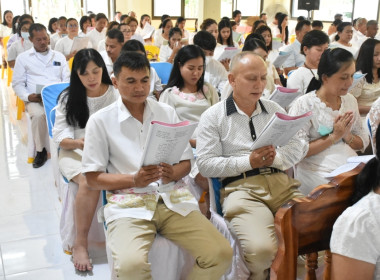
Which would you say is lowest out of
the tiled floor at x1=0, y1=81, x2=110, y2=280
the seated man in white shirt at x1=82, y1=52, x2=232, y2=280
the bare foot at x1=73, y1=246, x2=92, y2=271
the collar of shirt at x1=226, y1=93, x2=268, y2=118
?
the tiled floor at x1=0, y1=81, x2=110, y2=280

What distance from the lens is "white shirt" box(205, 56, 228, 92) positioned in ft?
12.5

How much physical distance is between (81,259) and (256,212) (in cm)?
99

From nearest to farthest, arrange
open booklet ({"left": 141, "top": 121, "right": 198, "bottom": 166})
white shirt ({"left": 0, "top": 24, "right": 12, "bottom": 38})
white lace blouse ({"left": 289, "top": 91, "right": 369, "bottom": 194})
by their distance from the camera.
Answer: open booklet ({"left": 141, "top": 121, "right": 198, "bottom": 166})
white lace blouse ({"left": 289, "top": 91, "right": 369, "bottom": 194})
white shirt ({"left": 0, "top": 24, "right": 12, "bottom": 38})

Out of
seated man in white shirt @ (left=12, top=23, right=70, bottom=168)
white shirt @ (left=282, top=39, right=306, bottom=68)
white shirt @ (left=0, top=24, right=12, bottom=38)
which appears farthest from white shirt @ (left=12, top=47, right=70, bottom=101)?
white shirt @ (left=0, top=24, right=12, bottom=38)

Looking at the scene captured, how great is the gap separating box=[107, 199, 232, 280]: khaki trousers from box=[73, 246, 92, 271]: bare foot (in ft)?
2.03

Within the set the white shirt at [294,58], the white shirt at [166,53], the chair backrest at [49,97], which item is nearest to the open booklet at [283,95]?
the chair backrest at [49,97]

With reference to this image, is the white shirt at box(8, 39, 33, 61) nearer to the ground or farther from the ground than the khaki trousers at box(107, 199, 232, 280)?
farther from the ground

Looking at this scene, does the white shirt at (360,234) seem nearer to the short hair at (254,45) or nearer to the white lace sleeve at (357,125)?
the white lace sleeve at (357,125)

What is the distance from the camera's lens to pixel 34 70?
414 cm

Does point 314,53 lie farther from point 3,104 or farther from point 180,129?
point 3,104

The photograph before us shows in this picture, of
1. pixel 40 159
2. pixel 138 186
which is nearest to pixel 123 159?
pixel 138 186

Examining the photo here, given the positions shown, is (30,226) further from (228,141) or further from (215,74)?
(215,74)

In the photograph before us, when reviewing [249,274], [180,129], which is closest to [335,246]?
[180,129]

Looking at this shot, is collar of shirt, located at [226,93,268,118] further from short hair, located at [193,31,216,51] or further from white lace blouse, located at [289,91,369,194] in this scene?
short hair, located at [193,31,216,51]
